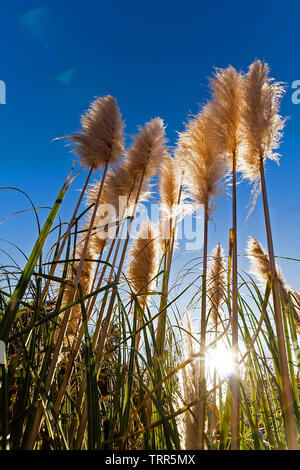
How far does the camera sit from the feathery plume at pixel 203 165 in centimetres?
224

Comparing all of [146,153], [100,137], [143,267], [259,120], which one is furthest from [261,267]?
[100,137]

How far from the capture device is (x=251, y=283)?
2039 millimetres

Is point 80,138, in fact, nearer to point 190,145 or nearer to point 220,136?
point 190,145

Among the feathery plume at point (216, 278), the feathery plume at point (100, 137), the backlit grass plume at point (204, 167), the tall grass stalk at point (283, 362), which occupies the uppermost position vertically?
the feathery plume at point (100, 137)

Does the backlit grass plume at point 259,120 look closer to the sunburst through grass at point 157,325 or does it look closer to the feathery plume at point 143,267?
the sunburst through grass at point 157,325

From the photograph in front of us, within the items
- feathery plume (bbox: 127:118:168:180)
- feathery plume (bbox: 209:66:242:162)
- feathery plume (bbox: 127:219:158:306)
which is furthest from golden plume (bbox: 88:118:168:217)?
feathery plume (bbox: 209:66:242:162)

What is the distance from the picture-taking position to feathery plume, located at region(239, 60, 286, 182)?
193 cm

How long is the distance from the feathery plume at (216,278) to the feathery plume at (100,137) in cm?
140

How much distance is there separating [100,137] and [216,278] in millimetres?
1658

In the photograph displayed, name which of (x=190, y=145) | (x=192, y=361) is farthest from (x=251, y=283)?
(x=190, y=145)

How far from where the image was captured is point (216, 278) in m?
2.77

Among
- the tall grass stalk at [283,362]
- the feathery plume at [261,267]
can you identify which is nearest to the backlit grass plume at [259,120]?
the tall grass stalk at [283,362]

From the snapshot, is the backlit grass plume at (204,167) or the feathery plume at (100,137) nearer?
the backlit grass plume at (204,167)
